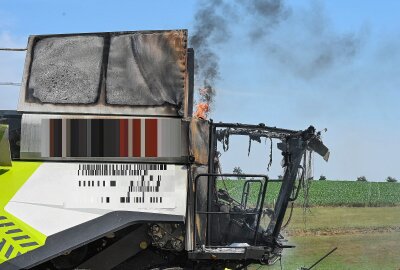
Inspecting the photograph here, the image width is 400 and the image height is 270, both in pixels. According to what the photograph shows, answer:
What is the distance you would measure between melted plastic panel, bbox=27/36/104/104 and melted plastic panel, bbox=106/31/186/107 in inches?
7.0

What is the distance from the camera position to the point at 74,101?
6.81m

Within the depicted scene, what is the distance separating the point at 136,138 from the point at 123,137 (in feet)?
0.44

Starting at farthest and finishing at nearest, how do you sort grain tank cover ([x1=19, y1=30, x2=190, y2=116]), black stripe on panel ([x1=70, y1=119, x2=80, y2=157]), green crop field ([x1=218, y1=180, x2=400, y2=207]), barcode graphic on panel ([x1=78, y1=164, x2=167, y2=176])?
green crop field ([x1=218, y1=180, x2=400, y2=207]) → grain tank cover ([x1=19, y1=30, x2=190, y2=116]) → black stripe on panel ([x1=70, y1=119, x2=80, y2=157]) → barcode graphic on panel ([x1=78, y1=164, x2=167, y2=176])

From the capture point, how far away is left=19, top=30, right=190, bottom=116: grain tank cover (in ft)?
22.2

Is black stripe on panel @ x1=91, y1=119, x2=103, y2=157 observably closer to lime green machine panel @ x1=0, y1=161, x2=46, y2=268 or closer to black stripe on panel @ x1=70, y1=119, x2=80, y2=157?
black stripe on panel @ x1=70, y1=119, x2=80, y2=157

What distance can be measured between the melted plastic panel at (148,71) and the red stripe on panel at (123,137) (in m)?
0.22

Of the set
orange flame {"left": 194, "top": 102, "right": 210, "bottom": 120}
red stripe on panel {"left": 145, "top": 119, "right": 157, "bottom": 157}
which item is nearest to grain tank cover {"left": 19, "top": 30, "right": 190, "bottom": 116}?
red stripe on panel {"left": 145, "top": 119, "right": 157, "bottom": 157}

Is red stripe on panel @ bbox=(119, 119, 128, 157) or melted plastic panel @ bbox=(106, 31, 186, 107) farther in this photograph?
melted plastic panel @ bbox=(106, 31, 186, 107)

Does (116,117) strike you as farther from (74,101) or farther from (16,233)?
(16,233)

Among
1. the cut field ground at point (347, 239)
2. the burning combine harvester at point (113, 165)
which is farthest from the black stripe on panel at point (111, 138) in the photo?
the cut field ground at point (347, 239)

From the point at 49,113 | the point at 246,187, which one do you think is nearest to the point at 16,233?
the point at 49,113

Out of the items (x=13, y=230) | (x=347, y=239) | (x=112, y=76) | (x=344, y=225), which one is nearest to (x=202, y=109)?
(x=112, y=76)

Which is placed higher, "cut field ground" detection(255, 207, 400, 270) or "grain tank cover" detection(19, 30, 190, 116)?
"grain tank cover" detection(19, 30, 190, 116)

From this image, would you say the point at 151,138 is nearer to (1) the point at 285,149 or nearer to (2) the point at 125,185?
(2) the point at 125,185
